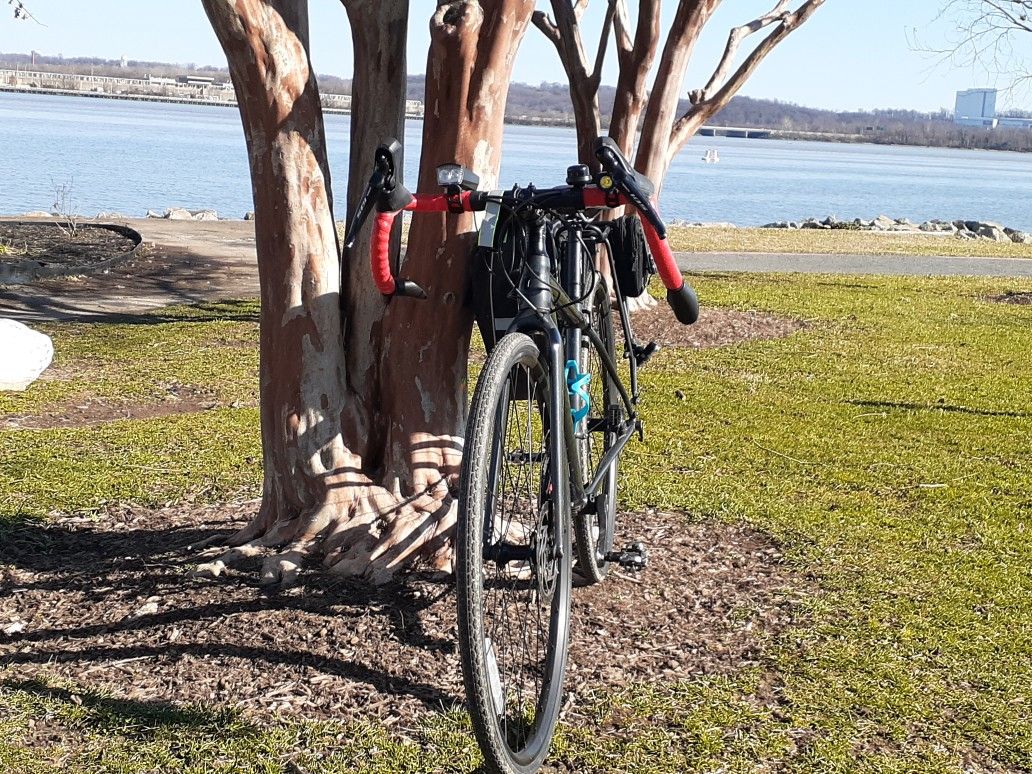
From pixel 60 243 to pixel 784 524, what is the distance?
1384 centimetres

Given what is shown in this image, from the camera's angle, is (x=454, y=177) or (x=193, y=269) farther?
(x=193, y=269)

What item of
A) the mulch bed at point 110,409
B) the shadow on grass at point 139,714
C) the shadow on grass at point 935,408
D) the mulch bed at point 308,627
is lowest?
the mulch bed at point 110,409

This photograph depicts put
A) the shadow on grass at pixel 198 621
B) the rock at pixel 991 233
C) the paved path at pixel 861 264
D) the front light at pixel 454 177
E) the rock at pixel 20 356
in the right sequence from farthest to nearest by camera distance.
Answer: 1. the rock at pixel 991 233
2. the paved path at pixel 861 264
3. the rock at pixel 20 356
4. the shadow on grass at pixel 198 621
5. the front light at pixel 454 177

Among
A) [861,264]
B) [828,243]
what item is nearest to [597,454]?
[861,264]

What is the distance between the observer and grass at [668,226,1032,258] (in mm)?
21611

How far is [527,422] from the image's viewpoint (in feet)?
11.3

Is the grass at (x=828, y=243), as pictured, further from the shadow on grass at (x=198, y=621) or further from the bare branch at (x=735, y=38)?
the shadow on grass at (x=198, y=621)

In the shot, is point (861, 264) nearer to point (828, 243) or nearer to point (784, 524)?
point (828, 243)

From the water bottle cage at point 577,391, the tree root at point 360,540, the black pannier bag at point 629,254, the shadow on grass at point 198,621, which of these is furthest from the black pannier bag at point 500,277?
the shadow on grass at point 198,621

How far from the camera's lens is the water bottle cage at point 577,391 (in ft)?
12.5

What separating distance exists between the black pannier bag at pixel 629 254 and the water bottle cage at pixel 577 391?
495mm

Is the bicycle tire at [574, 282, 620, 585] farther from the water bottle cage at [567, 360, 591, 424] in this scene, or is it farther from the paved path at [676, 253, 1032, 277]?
the paved path at [676, 253, 1032, 277]

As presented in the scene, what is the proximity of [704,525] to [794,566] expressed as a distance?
588 mm

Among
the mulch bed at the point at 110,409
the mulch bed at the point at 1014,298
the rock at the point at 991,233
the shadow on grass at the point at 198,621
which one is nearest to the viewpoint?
the shadow on grass at the point at 198,621
